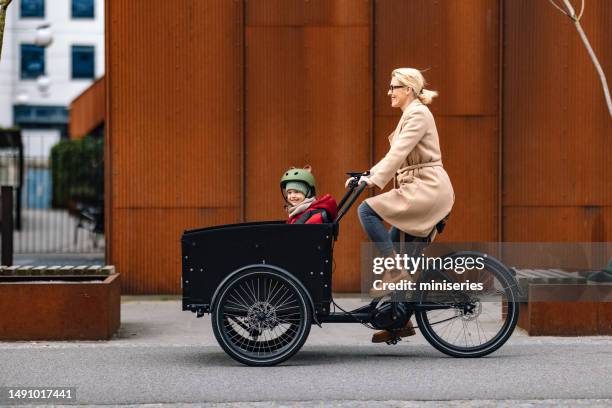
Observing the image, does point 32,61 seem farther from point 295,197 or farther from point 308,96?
Answer: point 295,197

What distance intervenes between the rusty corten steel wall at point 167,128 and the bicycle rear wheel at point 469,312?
4.58 metres

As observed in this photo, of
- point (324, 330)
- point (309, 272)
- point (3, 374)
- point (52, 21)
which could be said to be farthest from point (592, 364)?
point (52, 21)

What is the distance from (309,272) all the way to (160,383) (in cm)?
123

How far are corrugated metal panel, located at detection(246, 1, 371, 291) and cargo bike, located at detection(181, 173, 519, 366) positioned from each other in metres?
4.31

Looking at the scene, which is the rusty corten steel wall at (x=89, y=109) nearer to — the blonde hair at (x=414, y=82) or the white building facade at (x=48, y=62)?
the blonde hair at (x=414, y=82)

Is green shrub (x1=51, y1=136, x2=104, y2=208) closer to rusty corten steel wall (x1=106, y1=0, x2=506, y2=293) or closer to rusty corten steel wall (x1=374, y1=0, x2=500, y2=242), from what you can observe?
rusty corten steel wall (x1=106, y1=0, x2=506, y2=293)

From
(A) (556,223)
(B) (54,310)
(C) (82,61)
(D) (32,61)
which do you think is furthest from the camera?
(C) (82,61)

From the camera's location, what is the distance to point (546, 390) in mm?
6391

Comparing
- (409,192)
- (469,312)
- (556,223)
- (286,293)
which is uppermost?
(409,192)

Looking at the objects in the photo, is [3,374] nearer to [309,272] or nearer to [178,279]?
[309,272]

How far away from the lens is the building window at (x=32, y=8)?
51.8 meters

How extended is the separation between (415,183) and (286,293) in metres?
1.12

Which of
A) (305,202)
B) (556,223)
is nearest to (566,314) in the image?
(305,202)

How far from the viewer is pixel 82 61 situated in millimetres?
52625
